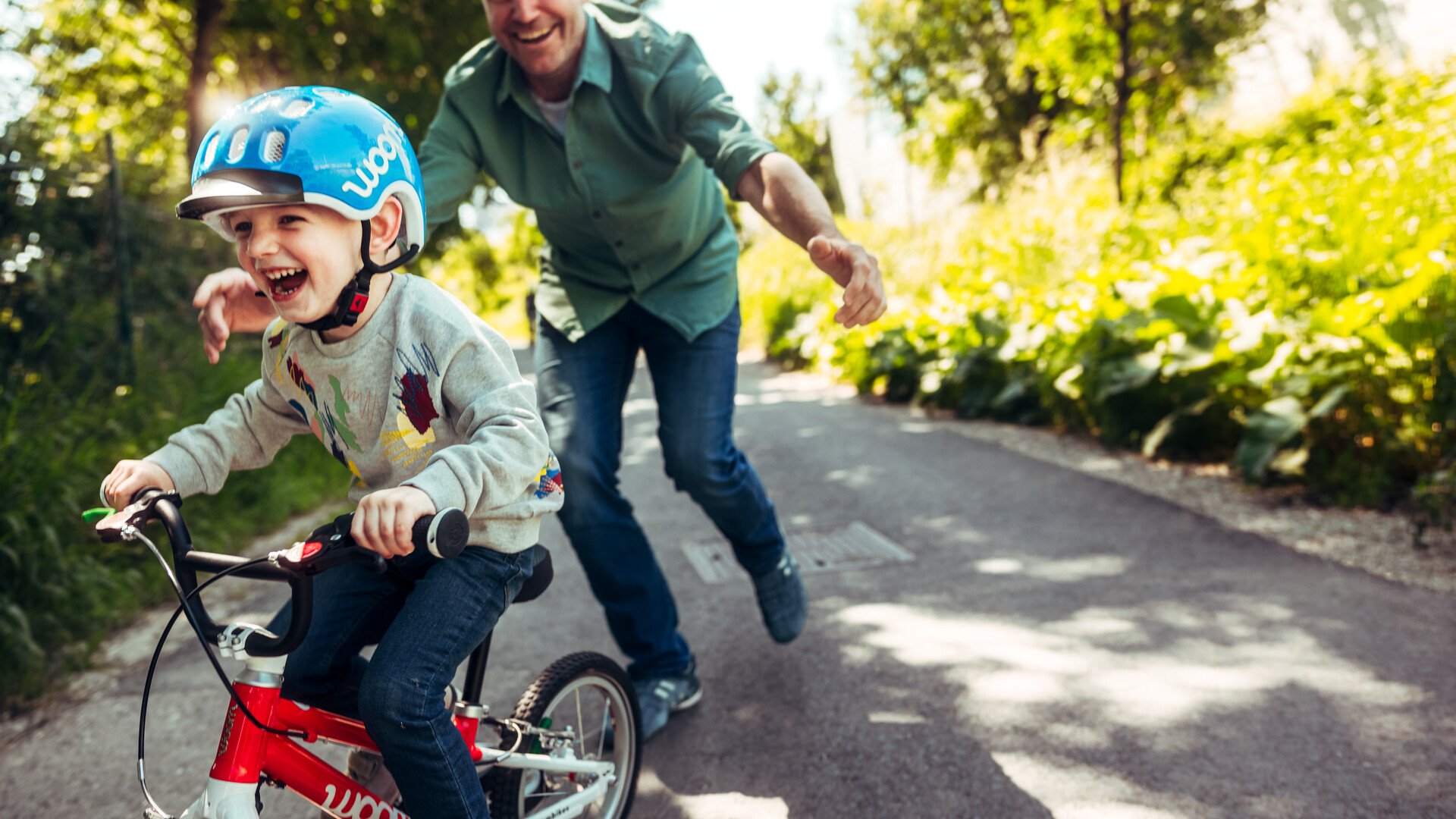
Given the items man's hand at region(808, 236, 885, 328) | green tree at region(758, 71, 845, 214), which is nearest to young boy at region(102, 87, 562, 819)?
man's hand at region(808, 236, 885, 328)

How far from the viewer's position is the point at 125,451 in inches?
202

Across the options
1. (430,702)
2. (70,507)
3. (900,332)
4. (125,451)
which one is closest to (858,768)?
(430,702)

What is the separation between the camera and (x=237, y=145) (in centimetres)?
173

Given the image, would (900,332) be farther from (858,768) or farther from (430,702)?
(430,702)

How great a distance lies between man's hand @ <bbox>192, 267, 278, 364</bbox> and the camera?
2.15 m

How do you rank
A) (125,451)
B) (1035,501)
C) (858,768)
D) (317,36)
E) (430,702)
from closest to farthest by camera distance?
(430,702) < (858,768) < (125,451) < (1035,501) < (317,36)

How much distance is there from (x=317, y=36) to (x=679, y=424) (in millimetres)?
12221

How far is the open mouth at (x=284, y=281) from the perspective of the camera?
180cm

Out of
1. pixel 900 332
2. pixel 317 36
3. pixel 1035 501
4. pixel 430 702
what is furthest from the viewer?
pixel 317 36

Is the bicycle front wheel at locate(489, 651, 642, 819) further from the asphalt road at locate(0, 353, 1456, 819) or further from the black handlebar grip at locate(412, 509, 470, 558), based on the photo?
the black handlebar grip at locate(412, 509, 470, 558)

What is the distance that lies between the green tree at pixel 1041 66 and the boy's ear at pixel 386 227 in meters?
10.2

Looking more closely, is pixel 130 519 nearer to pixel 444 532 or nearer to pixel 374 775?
pixel 444 532

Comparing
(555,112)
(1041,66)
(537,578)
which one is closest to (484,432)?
(537,578)

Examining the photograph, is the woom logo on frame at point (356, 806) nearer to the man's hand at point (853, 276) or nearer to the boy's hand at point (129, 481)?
the boy's hand at point (129, 481)
